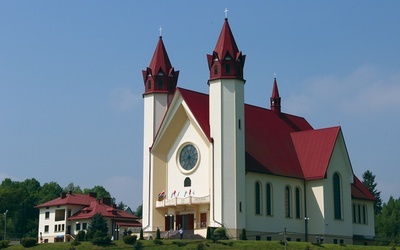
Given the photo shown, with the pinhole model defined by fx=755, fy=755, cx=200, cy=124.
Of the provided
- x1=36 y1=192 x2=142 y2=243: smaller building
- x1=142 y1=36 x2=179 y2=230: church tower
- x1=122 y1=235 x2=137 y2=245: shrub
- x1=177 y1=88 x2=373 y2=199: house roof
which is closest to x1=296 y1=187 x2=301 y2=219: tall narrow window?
x1=177 y1=88 x2=373 y2=199: house roof

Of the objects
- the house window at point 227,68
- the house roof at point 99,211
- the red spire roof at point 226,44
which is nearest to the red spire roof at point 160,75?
the red spire roof at point 226,44

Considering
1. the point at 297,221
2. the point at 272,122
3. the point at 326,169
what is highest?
the point at 272,122

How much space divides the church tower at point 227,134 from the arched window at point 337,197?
35.8 feet

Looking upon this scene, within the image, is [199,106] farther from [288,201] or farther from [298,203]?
[298,203]

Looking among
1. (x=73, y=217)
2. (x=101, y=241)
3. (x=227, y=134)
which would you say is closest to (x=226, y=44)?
(x=227, y=134)

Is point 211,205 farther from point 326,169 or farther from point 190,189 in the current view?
point 326,169

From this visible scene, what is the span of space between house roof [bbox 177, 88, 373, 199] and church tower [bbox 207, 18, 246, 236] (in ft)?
4.98

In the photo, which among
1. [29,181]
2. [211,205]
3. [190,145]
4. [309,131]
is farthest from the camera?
[29,181]

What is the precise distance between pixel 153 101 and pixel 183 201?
9.87 meters

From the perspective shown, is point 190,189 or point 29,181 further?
point 29,181

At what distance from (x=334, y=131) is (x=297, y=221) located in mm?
9102

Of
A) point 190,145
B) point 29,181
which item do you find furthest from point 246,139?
point 29,181

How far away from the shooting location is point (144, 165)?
67312 millimetres

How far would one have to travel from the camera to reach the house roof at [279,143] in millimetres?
64438
